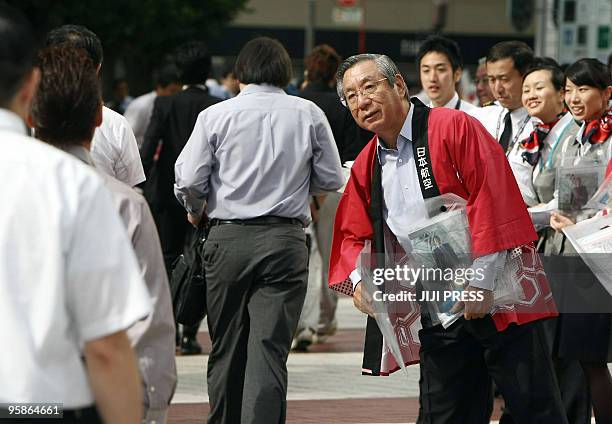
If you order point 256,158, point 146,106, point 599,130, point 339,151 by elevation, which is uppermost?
point 599,130

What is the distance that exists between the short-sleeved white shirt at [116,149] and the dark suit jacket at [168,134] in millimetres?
2895

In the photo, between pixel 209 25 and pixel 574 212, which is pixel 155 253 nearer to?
pixel 574 212

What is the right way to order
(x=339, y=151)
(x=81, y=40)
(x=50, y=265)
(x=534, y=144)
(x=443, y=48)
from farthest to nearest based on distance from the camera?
(x=339, y=151), (x=443, y=48), (x=534, y=144), (x=81, y=40), (x=50, y=265)

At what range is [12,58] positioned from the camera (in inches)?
117

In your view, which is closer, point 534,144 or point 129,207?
point 129,207

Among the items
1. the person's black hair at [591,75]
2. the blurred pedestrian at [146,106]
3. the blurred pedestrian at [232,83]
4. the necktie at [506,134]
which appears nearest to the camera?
the person's black hair at [591,75]

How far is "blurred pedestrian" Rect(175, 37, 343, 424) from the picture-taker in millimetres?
6359

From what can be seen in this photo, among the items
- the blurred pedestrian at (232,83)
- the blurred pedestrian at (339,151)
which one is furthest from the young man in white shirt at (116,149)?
the blurred pedestrian at (339,151)

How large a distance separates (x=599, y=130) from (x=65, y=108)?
144 inches

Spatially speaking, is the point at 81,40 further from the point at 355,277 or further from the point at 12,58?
the point at 12,58

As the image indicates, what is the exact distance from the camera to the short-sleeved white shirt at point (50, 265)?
2.84 meters

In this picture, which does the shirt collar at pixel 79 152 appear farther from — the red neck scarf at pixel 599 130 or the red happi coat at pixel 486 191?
the red neck scarf at pixel 599 130

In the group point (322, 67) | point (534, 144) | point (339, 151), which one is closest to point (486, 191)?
point (534, 144)

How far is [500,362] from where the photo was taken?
5289mm
